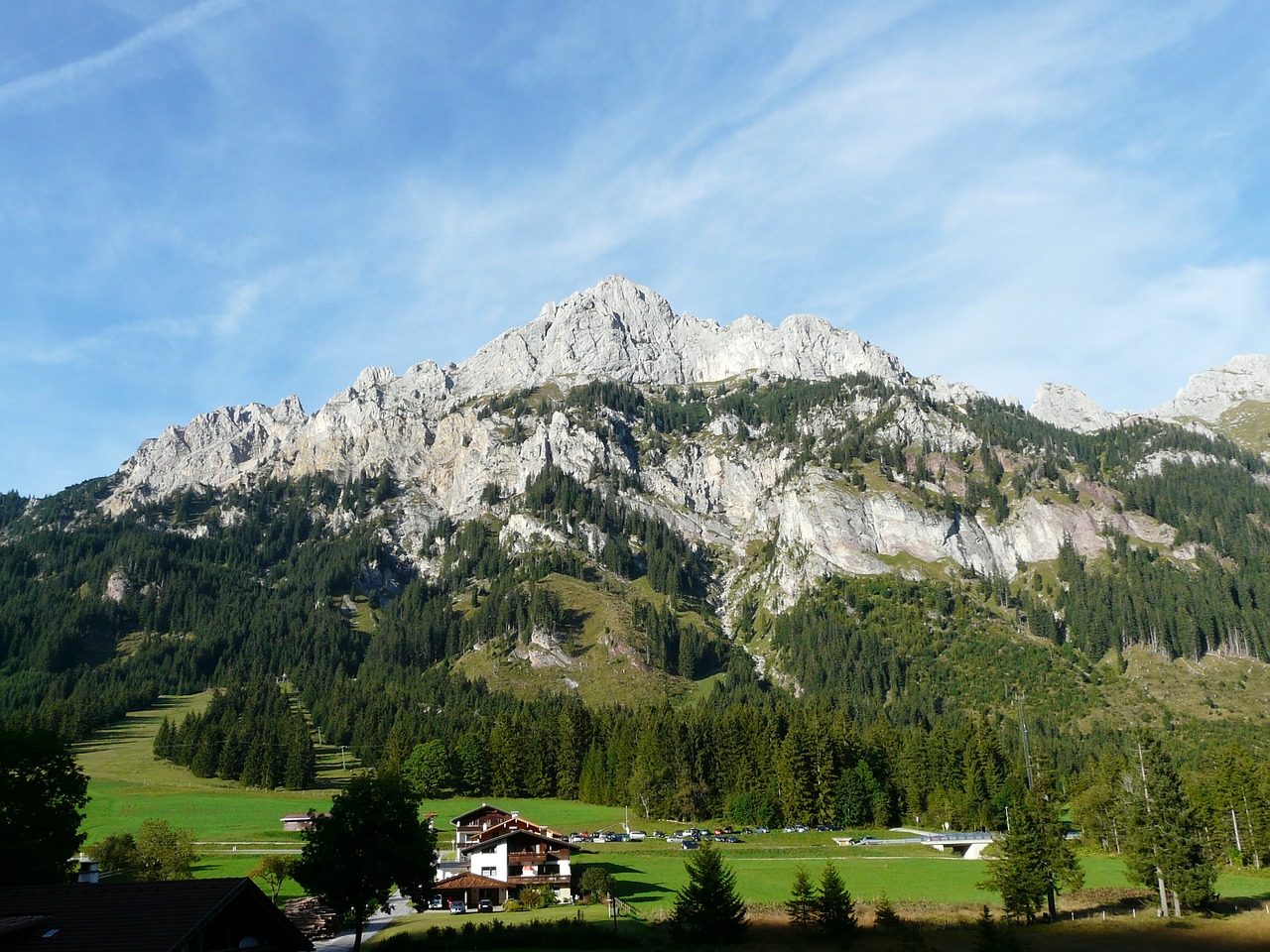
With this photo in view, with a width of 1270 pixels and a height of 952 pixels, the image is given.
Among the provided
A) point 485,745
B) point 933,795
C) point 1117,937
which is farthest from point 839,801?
point 1117,937

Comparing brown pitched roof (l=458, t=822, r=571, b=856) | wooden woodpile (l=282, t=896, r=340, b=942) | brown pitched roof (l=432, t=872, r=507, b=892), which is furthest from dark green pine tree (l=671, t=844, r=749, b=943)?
brown pitched roof (l=458, t=822, r=571, b=856)

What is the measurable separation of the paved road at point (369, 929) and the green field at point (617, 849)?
1117 centimetres

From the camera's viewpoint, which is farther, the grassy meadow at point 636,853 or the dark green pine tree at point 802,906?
the grassy meadow at point 636,853

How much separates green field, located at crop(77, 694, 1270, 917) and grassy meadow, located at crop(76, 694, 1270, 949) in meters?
0.15

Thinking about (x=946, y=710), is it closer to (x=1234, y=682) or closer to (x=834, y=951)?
(x=1234, y=682)

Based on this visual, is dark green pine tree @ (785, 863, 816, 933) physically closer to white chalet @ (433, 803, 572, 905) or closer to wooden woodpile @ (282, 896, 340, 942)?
wooden woodpile @ (282, 896, 340, 942)

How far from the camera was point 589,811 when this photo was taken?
130125mm

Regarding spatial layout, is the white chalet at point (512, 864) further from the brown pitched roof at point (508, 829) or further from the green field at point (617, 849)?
the green field at point (617, 849)

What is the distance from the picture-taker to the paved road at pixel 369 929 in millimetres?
59688

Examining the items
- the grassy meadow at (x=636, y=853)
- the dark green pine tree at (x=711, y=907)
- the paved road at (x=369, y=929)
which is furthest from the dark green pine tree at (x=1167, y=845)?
the paved road at (x=369, y=929)

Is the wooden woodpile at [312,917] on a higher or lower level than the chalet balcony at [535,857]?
lower

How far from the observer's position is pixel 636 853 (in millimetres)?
97688

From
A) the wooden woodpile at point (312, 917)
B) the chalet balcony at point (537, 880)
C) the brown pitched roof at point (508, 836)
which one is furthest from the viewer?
the brown pitched roof at point (508, 836)

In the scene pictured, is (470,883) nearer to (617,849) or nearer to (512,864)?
(512,864)
